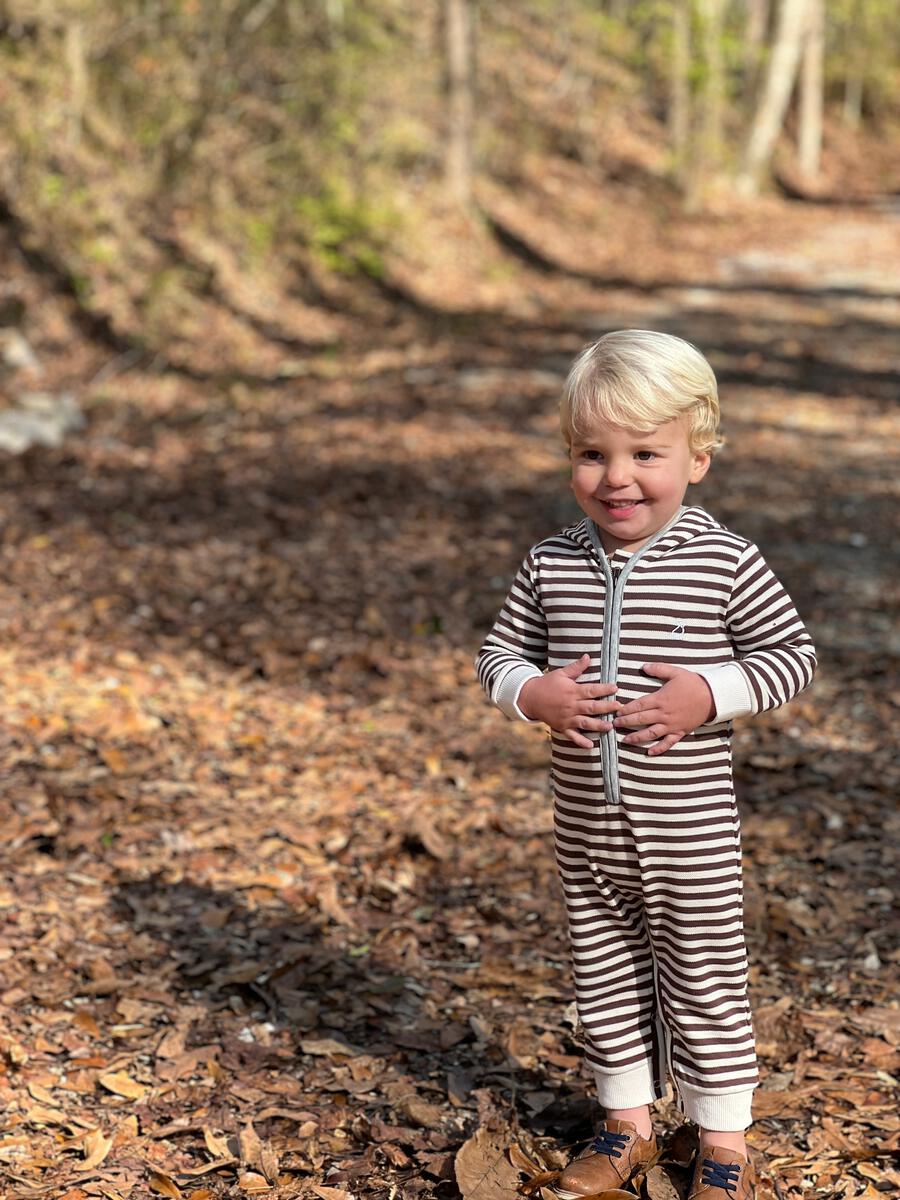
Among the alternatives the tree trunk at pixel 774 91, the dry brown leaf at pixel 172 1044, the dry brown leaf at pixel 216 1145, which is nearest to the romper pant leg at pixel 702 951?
the dry brown leaf at pixel 216 1145

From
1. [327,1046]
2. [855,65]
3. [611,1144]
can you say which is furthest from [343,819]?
[855,65]

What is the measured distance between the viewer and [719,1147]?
118 inches

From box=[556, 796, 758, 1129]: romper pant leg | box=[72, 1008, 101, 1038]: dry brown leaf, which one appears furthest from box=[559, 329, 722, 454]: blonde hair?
box=[72, 1008, 101, 1038]: dry brown leaf

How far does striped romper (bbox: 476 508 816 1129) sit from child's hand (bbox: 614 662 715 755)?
0.03 m

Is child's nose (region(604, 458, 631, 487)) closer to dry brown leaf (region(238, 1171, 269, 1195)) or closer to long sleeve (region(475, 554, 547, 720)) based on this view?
long sleeve (region(475, 554, 547, 720))

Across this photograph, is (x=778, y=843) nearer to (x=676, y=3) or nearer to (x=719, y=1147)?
(x=719, y=1147)

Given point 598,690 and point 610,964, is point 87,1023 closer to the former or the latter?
point 610,964

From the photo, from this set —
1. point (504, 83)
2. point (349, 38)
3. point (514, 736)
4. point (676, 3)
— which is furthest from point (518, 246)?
point (514, 736)

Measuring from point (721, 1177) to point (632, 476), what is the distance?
1.59m

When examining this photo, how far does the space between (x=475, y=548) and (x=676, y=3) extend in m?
24.8

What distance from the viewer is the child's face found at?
2.72 metres

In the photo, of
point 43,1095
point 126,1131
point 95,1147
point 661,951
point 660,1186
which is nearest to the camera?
point 661,951

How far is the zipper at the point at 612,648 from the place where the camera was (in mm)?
2756

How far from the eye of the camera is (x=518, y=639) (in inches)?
117
